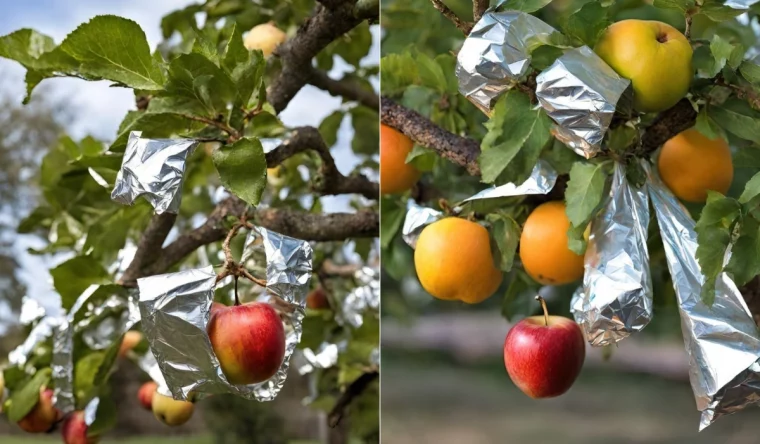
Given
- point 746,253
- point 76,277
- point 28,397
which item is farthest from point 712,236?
point 28,397

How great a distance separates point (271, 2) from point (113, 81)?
0.26 m

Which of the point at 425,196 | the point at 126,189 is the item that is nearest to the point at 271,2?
the point at 425,196

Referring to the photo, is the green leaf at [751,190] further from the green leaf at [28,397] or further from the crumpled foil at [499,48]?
the green leaf at [28,397]

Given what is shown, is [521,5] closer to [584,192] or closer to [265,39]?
[584,192]

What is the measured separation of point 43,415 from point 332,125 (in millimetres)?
312

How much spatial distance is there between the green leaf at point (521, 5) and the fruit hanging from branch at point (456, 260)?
3.8 inches

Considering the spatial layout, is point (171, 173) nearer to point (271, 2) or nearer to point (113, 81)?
A: point (113, 81)

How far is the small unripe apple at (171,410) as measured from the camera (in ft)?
1.76

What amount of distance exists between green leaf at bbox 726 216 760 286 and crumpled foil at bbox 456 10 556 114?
0.10 metres

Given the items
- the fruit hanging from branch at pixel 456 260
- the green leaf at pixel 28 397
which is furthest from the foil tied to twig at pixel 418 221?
the green leaf at pixel 28 397

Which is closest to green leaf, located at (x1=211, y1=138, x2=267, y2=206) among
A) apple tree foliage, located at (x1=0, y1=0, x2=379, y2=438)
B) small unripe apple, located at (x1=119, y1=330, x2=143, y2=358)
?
apple tree foliage, located at (x1=0, y1=0, x2=379, y2=438)

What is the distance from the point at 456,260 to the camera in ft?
1.12

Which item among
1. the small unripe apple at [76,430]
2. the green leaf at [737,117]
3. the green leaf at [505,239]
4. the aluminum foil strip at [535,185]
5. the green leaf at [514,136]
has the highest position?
the green leaf at [514,136]

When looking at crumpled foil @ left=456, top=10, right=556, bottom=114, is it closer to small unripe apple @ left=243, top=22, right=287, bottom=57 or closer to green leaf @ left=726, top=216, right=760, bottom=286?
green leaf @ left=726, top=216, right=760, bottom=286
